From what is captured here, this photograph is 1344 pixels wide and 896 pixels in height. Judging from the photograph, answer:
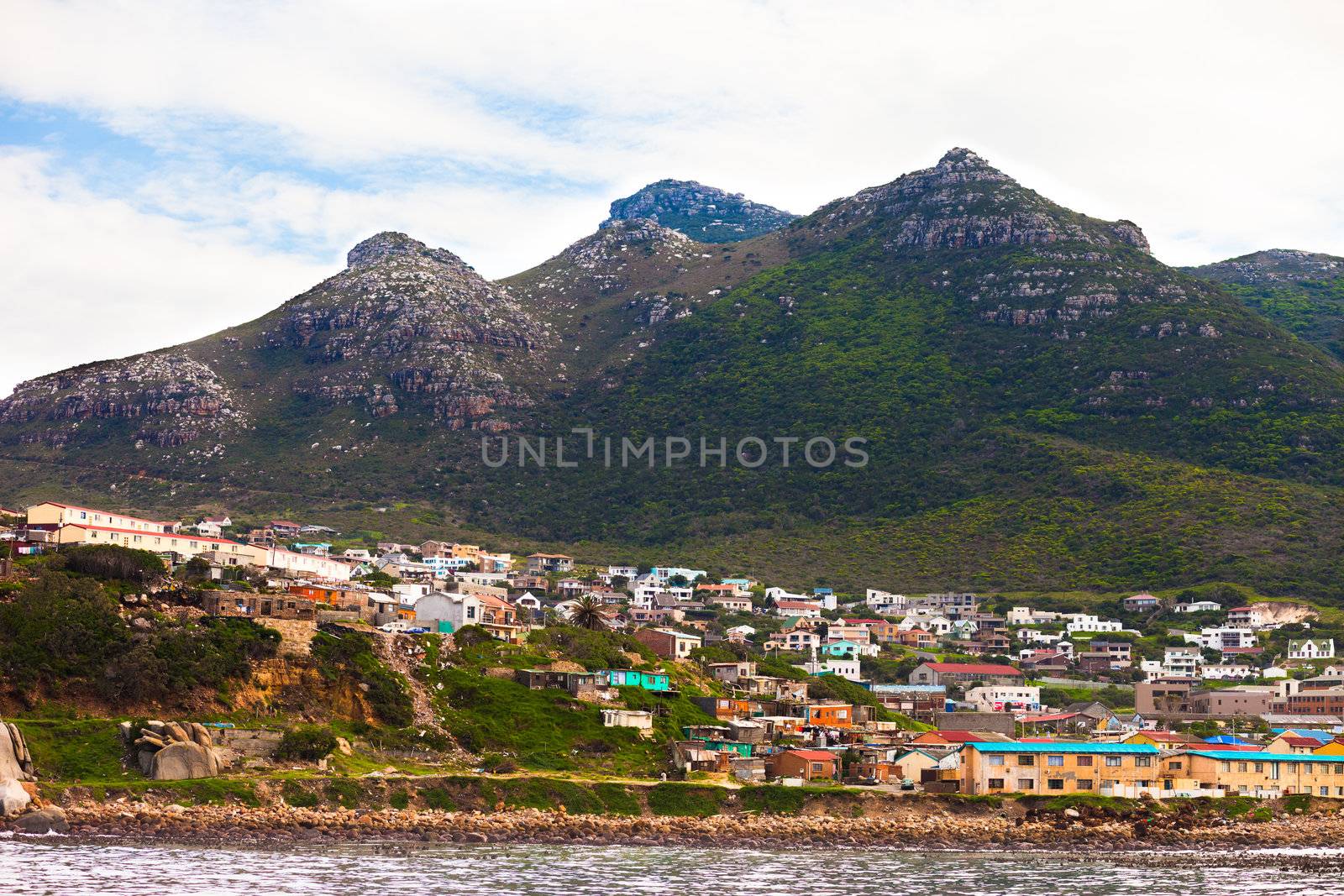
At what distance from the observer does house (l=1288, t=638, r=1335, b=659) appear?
415 ft

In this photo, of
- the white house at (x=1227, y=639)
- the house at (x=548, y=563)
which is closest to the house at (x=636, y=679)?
the white house at (x=1227, y=639)

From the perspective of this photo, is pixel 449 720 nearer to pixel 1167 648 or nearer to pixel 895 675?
pixel 895 675

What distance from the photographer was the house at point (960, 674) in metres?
121

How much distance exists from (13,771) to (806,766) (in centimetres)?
3620

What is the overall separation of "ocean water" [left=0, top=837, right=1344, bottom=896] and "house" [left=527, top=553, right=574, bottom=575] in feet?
287

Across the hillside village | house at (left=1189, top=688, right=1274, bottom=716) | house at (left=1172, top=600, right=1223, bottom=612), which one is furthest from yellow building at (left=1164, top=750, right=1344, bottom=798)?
house at (left=1172, top=600, right=1223, bottom=612)

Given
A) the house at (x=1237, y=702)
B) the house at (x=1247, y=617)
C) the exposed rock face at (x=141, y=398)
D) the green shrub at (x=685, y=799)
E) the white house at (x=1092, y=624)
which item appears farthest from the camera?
the exposed rock face at (x=141, y=398)

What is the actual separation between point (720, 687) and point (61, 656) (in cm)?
4034

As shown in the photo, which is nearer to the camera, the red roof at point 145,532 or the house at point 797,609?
the red roof at point 145,532

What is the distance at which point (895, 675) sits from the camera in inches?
4931

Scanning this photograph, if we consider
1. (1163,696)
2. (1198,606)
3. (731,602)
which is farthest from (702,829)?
(1198,606)

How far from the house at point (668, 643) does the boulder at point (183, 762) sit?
39.9 m

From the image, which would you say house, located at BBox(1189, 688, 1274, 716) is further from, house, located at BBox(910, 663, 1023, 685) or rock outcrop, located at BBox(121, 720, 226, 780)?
rock outcrop, located at BBox(121, 720, 226, 780)

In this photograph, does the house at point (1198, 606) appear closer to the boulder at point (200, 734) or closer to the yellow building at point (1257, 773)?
the yellow building at point (1257, 773)
